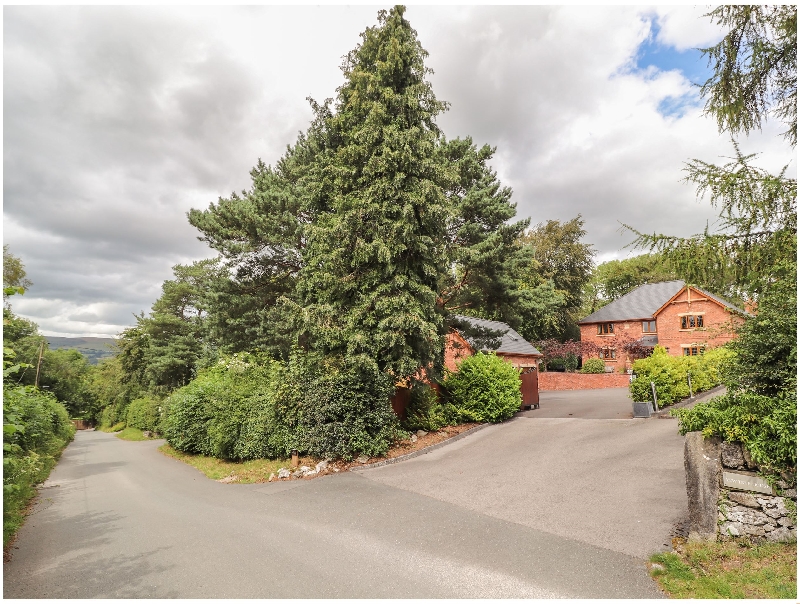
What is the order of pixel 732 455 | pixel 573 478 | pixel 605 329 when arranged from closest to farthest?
pixel 732 455 < pixel 573 478 < pixel 605 329

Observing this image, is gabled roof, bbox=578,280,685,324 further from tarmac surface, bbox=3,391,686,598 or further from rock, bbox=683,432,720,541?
rock, bbox=683,432,720,541

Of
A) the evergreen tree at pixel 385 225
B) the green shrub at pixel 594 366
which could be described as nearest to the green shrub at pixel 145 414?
the evergreen tree at pixel 385 225

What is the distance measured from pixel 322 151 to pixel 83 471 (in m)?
14.9

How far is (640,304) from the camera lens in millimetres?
41062

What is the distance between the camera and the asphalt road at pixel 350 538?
16.8 feet

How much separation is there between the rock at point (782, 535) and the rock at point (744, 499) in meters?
0.30

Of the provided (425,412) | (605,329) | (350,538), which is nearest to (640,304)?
(605,329)

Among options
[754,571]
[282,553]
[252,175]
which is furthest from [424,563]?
[252,175]

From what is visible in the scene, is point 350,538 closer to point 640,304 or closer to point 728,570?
point 728,570

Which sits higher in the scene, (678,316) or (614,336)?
(678,316)

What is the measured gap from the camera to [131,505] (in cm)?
959

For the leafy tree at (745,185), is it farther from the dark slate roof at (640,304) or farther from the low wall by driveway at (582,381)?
the dark slate roof at (640,304)

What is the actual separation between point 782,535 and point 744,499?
478 millimetres

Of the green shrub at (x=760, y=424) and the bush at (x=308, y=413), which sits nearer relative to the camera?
the green shrub at (x=760, y=424)
